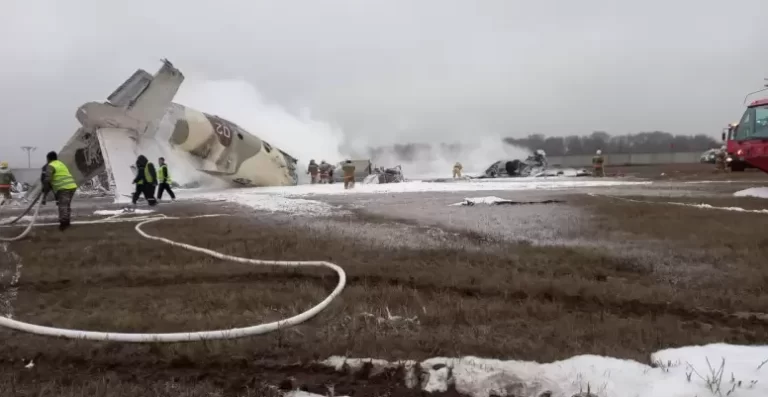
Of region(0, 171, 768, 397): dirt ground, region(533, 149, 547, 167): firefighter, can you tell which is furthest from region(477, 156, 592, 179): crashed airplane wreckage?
region(0, 171, 768, 397): dirt ground

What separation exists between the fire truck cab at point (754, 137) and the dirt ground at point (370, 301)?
7.28m

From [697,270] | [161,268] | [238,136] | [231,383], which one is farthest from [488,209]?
[238,136]

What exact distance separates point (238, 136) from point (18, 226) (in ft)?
47.7

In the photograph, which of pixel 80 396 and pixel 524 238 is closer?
pixel 80 396

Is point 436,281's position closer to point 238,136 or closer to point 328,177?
point 238,136

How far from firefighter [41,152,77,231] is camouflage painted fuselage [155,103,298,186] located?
11305 millimetres

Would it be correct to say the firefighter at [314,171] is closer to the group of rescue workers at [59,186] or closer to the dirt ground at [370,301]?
the group of rescue workers at [59,186]

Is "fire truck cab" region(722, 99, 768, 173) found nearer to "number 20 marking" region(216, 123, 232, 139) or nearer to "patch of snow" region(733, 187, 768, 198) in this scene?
"patch of snow" region(733, 187, 768, 198)

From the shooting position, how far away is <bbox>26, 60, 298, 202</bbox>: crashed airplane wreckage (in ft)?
54.2

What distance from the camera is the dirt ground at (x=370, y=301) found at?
293 centimetres

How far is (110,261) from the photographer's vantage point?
20.0 feet

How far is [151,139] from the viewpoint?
19.3 meters

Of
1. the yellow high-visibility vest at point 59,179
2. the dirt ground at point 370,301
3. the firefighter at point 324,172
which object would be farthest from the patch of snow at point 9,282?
the firefighter at point 324,172

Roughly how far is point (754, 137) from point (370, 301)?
1398cm
